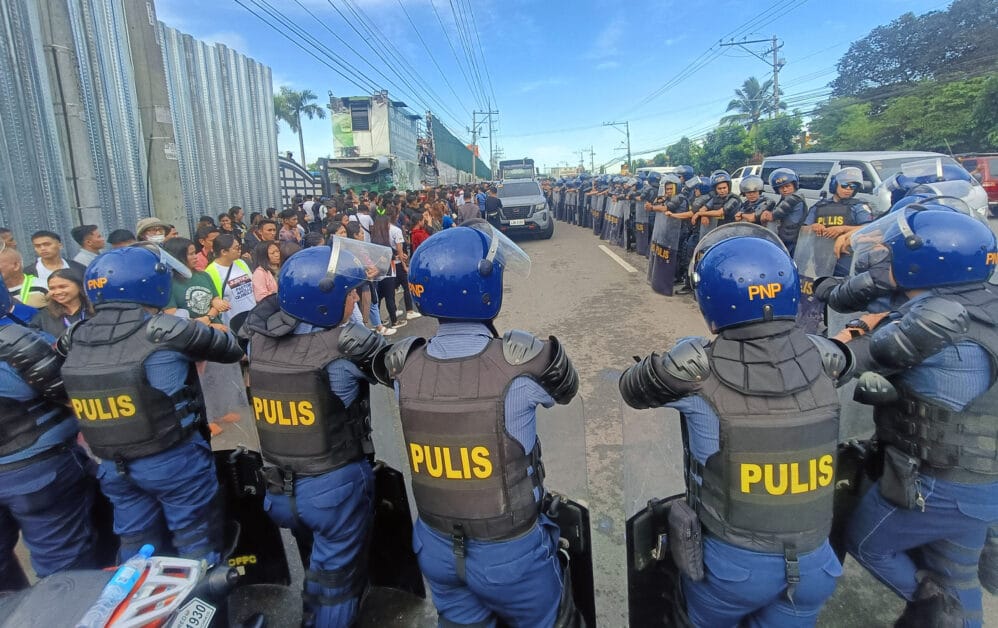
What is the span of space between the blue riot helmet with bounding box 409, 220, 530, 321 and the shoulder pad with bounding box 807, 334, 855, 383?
108 centimetres

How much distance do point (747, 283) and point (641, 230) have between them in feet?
34.6

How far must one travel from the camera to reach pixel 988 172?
582 inches

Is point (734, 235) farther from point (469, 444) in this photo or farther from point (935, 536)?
point (935, 536)

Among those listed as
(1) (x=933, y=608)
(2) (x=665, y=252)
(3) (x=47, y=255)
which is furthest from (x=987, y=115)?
(3) (x=47, y=255)

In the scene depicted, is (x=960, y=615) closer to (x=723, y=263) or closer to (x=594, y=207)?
(x=723, y=263)

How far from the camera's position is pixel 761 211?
747 centimetres

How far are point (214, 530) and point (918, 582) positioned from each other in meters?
3.01

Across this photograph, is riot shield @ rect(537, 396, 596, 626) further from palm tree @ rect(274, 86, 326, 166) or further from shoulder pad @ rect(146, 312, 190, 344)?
palm tree @ rect(274, 86, 326, 166)

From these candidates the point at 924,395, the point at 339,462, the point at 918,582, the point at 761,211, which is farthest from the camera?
the point at 761,211

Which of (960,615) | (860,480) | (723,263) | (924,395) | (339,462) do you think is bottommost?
(960,615)

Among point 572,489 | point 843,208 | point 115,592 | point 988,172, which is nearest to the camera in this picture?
point 115,592

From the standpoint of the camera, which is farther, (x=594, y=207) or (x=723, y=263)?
(x=594, y=207)

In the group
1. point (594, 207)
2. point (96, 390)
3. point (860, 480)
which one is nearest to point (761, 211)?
point (860, 480)

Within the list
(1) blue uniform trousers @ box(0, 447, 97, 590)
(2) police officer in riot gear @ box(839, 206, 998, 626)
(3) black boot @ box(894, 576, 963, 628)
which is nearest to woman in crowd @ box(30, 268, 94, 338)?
(1) blue uniform trousers @ box(0, 447, 97, 590)
